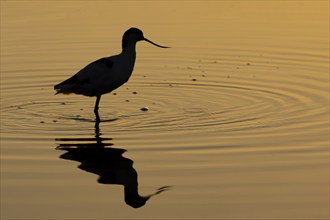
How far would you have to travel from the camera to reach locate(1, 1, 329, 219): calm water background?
1091 centimetres

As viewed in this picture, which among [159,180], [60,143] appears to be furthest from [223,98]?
[159,180]

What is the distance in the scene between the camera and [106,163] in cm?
1272

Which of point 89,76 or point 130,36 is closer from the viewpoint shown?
point 89,76

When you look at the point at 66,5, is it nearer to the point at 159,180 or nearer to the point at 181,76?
the point at 181,76

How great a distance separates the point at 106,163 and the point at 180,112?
3.33m

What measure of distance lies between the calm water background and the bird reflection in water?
0.32 ft

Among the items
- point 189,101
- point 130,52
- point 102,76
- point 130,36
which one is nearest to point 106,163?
point 102,76

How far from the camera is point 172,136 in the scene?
14.0 meters

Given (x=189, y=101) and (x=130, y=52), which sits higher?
(x=130, y=52)

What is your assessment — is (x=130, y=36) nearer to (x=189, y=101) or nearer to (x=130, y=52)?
(x=130, y=52)

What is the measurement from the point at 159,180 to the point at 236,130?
9.44 ft

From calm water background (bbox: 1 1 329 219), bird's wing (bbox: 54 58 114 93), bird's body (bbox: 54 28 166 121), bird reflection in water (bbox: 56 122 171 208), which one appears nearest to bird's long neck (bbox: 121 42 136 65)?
bird's body (bbox: 54 28 166 121)

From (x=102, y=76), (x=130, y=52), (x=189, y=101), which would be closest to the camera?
(x=102, y=76)

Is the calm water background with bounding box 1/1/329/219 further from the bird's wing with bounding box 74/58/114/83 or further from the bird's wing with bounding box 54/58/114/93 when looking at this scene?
the bird's wing with bounding box 74/58/114/83
